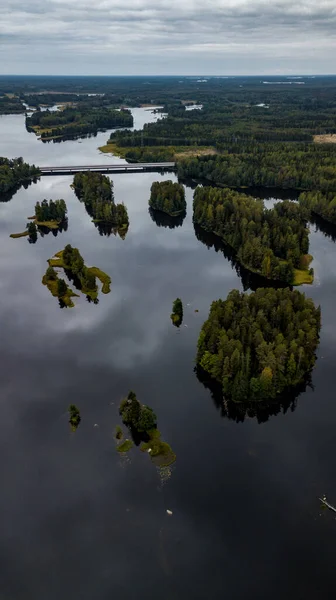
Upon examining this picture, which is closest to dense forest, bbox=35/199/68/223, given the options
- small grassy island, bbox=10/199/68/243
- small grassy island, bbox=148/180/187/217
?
small grassy island, bbox=10/199/68/243

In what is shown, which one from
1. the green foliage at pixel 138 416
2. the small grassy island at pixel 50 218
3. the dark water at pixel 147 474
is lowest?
the dark water at pixel 147 474

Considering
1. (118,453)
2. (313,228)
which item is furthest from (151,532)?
(313,228)

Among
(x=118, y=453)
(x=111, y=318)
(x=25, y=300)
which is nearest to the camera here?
(x=118, y=453)

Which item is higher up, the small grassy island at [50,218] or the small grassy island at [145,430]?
the small grassy island at [50,218]

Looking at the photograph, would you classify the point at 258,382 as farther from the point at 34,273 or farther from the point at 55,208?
the point at 55,208

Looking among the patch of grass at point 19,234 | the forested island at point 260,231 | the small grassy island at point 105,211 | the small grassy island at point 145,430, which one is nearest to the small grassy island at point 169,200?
the forested island at point 260,231

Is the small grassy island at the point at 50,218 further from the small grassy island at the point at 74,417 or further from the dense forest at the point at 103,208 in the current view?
the small grassy island at the point at 74,417

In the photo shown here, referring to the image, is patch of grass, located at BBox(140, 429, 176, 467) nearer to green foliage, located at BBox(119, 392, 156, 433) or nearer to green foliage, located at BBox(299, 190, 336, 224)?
green foliage, located at BBox(119, 392, 156, 433)
